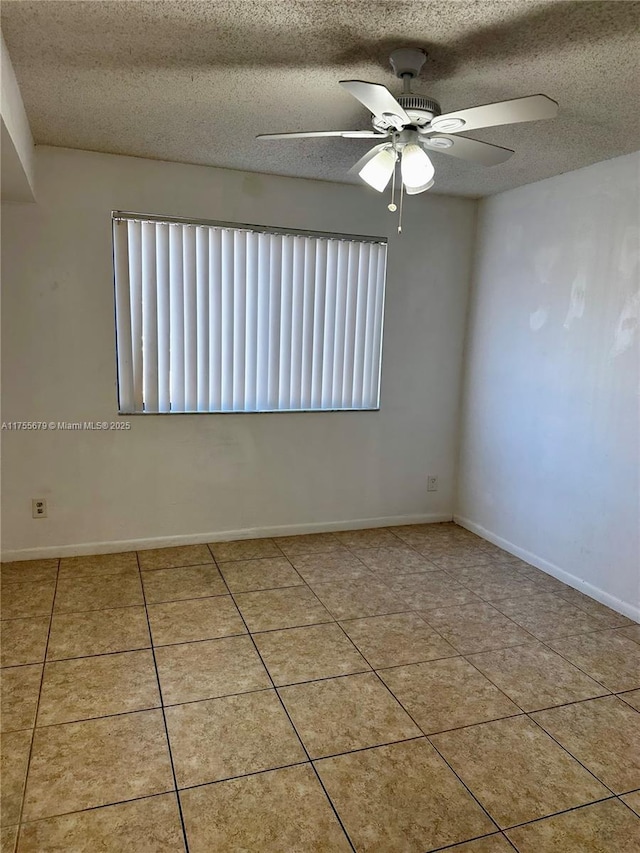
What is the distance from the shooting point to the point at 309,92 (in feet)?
7.77

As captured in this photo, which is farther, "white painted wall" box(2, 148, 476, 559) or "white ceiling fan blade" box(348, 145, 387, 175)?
"white painted wall" box(2, 148, 476, 559)

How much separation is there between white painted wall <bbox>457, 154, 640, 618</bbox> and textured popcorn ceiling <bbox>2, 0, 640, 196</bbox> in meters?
0.46

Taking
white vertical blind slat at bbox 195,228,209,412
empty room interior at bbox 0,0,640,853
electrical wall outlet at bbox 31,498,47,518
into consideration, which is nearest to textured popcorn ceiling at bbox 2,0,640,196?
empty room interior at bbox 0,0,640,853

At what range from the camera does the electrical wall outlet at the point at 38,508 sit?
11.6 feet

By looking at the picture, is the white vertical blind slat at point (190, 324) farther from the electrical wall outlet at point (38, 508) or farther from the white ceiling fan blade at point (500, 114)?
the white ceiling fan blade at point (500, 114)

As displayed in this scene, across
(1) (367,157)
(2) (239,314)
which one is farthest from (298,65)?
(2) (239,314)

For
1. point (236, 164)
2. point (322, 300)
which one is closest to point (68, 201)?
point (236, 164)

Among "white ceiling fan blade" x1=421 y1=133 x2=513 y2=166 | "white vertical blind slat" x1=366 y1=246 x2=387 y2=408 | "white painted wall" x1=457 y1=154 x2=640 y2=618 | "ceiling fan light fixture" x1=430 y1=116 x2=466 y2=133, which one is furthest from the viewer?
"white vertical blind slat" x1=366 y1=246 x2=387 y2=408

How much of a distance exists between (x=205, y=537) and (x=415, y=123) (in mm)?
2863

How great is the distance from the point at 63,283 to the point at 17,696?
2274mm

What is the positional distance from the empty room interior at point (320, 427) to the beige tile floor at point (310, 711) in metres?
0.01

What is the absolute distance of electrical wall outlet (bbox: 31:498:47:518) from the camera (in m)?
3.52

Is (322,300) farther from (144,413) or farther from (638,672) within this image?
(638,672)

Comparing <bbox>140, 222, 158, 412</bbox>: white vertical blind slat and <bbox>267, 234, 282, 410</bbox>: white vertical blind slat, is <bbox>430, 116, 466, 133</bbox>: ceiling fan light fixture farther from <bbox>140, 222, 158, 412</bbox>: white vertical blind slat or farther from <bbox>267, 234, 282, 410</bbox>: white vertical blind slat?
<bbox>140, 222, 158, 412</bbox>: white vertical blind slat
